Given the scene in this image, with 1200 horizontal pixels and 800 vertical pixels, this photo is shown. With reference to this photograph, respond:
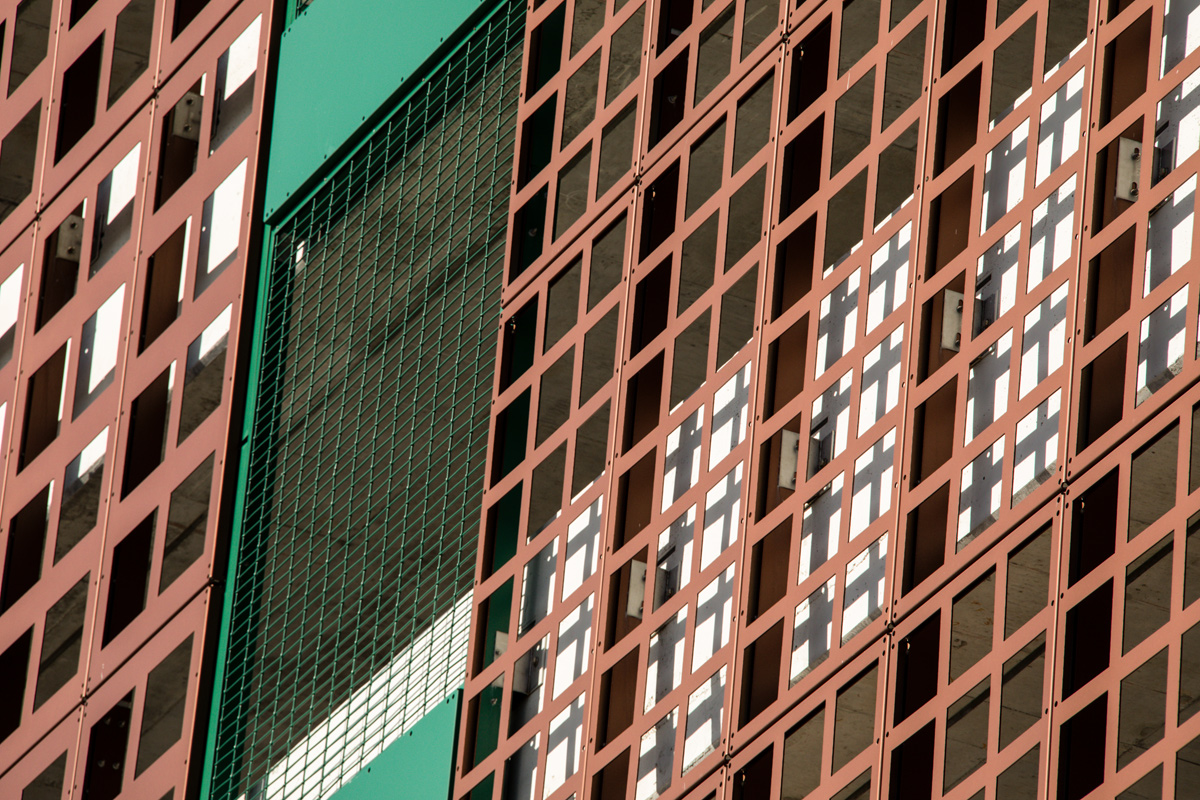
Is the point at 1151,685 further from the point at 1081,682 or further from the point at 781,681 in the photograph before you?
the point at 781,681

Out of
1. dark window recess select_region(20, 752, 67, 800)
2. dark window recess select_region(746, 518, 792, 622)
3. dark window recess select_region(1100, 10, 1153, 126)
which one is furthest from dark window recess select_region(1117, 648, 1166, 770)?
dark window recess select_region(20, 752, 67, 800)

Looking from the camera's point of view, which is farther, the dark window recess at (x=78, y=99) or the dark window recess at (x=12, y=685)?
the dark window recess at (x=78, y=99)

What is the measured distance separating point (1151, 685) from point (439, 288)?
22.4 ft

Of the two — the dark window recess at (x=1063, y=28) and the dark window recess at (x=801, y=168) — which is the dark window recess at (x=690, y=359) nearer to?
the dark window recess at (x=801, y=168)

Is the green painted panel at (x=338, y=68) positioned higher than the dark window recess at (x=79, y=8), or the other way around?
the dark window recess at (x=79, y=8)

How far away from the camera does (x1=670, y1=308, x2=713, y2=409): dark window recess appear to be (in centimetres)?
1714

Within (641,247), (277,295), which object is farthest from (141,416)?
(641,247)

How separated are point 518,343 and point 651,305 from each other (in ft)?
4.33

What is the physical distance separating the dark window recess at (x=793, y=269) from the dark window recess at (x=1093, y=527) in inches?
114

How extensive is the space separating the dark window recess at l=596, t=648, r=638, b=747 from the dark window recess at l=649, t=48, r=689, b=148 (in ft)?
12.5

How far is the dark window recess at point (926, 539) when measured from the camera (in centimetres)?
1524

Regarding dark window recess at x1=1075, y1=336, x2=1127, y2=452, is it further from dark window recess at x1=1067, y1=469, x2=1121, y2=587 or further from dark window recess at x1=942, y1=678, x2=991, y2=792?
dark window recess at x1=942, y1=678, x2=991, y2=792

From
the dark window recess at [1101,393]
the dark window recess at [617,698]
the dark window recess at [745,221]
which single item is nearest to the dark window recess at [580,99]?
the dark window recess at [745,221]

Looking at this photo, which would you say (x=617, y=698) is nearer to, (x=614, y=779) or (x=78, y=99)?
(x=614, y=779)
